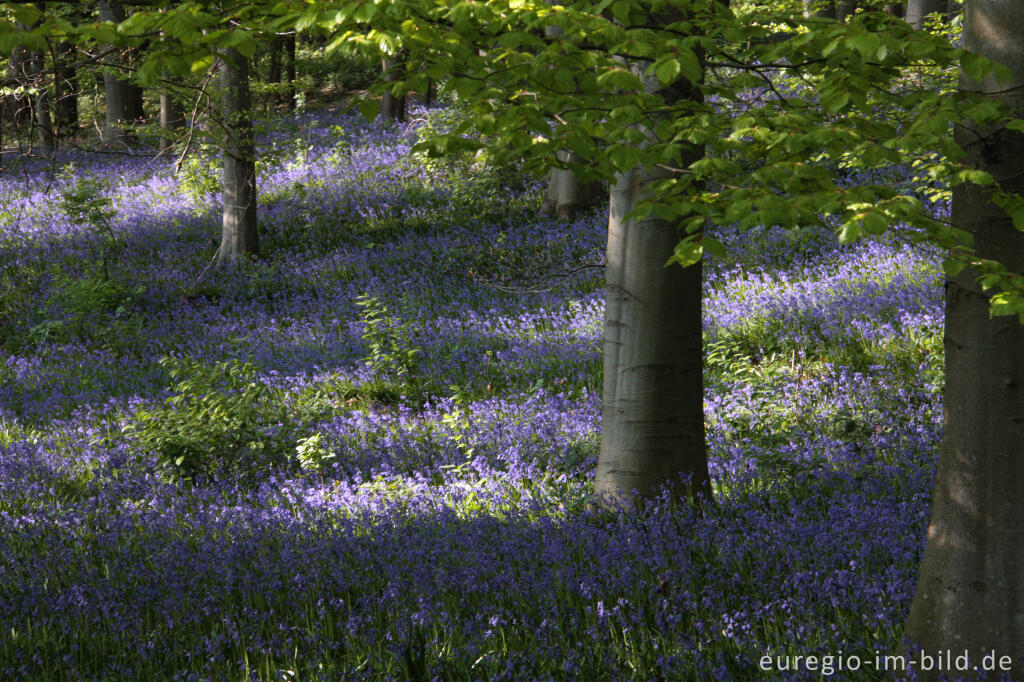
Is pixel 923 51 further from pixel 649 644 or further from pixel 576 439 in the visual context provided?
pixel 576 439

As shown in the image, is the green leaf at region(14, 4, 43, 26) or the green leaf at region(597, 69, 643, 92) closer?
the green leaf at region(14, 4, 43, 26)

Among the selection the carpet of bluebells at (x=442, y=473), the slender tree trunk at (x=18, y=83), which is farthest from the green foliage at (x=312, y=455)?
the slender tree trunk at (x=18, y=83)

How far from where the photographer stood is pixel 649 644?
3.25 meters

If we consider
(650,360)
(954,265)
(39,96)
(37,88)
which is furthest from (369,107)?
(39,96)

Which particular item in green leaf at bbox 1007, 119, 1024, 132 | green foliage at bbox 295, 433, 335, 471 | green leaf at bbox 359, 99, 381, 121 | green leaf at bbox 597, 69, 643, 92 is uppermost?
green leaf at bbox 597, 69, 643, 92

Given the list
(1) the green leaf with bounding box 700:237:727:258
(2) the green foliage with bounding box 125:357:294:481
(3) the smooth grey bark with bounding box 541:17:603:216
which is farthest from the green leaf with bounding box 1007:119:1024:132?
(3) the smooth grey bark with bounding box 541:17:603:216

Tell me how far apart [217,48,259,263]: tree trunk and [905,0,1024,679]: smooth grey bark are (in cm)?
1129

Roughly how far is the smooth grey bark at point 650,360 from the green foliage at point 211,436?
9.71ft

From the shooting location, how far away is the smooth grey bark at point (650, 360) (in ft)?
14.9

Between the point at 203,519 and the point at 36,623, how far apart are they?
1.38 meters

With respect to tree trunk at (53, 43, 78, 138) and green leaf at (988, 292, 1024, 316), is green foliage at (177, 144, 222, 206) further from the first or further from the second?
green leaf at (988, 292, 1024, 316)

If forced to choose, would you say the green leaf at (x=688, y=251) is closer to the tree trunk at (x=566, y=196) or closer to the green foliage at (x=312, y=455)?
the green foliage at (x=312, y=455)

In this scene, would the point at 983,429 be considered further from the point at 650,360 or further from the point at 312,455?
the point at 312,455

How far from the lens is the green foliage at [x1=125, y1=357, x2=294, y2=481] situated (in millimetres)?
6219
